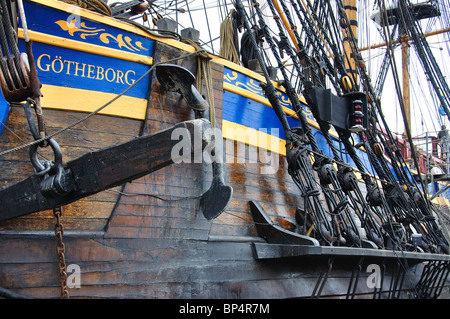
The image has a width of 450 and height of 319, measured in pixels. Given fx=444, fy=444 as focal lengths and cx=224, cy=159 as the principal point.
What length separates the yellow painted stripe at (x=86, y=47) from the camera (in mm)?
3180

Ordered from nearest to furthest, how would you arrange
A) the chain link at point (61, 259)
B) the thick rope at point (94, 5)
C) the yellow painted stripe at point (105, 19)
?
the chain link at point (61, 259), the yellow painted stripe at point (105, 19), the thick rope at point (94, 5)

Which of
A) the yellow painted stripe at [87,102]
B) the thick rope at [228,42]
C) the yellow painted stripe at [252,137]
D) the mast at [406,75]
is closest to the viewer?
the yellow painted stripe at [87,102]

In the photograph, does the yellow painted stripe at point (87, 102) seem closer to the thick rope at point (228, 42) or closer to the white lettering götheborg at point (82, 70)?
the white lettering götheborg at point (82, 70)

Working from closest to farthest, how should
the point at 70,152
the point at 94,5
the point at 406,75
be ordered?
the point at 70,152 < the point at 94,5 < the point at 406,75

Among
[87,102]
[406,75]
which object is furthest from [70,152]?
[406,75]

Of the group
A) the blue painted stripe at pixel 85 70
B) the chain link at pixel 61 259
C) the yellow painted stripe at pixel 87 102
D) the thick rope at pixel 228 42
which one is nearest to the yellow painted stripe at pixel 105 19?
the blue painted stripe at pixel 85 70

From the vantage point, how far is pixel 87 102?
3.31 metres

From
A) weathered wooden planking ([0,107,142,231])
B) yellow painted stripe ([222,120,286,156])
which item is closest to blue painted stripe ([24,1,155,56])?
weathered wooden planking ([0,107,142,231])

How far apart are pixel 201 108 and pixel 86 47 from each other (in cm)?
99

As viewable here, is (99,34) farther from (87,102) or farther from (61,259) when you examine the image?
(61,259)

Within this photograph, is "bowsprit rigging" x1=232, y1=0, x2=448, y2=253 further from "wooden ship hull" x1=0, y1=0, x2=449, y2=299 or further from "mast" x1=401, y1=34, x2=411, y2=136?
"mast" x1=401, y1=34, x2=411, y2=136

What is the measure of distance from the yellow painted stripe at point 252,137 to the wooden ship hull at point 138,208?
0.05 feet

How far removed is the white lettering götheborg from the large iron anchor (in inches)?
10.9
